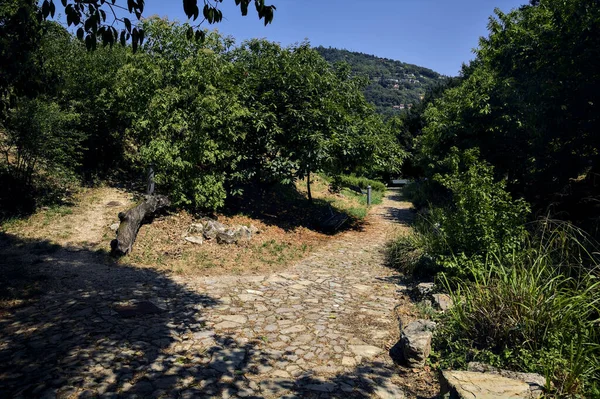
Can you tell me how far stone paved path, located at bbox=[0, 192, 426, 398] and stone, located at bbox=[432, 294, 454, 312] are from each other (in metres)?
0.66

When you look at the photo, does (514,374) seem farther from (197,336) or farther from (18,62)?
(18,62)

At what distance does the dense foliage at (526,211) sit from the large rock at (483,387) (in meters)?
0.28

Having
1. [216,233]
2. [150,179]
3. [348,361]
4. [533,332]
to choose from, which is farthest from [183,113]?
[533,332]

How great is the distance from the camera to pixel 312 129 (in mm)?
10703

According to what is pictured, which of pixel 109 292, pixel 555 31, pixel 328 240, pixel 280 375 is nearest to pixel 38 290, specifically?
pixel 109 292

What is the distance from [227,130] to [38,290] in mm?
5572

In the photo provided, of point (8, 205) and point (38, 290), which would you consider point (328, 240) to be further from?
point (8, 205)

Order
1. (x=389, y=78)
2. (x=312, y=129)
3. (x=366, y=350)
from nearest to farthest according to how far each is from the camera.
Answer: (x=366, y=350), (x=312, y=129), (x=389, y=78)

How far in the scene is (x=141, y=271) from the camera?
23.1 ft

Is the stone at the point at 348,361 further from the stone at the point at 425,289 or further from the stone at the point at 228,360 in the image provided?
the stone at the point at 425,289

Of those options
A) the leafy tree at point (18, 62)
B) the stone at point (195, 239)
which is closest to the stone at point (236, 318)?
the stone at point (195, 239)

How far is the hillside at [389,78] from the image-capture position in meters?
80.4

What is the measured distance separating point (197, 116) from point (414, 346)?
7.64m

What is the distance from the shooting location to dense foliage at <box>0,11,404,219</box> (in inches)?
374
